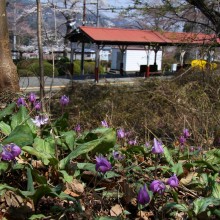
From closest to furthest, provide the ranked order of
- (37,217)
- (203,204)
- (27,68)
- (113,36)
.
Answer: (37,217), (203,204), (27,68), (113,36)

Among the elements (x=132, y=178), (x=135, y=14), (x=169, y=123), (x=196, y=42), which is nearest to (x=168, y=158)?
(x=132, y=178)

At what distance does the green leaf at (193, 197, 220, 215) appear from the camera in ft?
6.19

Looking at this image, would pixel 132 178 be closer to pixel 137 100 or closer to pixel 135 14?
pixel 137 100

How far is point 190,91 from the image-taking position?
1116 cm

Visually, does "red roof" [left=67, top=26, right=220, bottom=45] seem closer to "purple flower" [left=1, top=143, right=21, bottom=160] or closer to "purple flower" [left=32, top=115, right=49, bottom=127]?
"purple flower" [left=32, top=115, right=49, bottom=127]

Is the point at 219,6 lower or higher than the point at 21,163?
higher

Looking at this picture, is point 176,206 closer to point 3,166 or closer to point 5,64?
point 3,166

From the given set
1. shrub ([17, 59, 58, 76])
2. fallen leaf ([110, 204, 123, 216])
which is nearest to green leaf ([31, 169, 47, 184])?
fallen leaf ([110, 204, 123, 216])

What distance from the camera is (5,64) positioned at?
7.75m

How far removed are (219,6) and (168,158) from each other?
9.69 metres

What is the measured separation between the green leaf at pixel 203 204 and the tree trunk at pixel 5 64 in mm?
5916

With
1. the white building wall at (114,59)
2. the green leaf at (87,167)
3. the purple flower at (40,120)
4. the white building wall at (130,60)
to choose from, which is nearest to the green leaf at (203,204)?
the green leaf at (87,167)

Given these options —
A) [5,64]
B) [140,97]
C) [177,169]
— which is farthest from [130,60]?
[177,169]

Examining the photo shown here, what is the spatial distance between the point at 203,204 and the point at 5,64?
6451 millimetres
